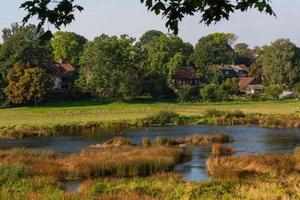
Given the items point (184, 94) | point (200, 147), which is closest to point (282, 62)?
point (184, 94)

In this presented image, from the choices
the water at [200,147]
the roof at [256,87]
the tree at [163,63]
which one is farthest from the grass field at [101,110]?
the roof at [256,87]

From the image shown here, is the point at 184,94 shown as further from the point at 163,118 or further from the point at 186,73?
the point at 186,73

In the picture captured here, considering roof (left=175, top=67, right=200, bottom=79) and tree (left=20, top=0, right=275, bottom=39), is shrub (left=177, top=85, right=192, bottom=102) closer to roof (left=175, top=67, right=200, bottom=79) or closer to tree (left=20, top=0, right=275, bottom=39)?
roof (left=175, top=67, right=200, bottom=79)

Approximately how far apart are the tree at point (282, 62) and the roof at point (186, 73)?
16709 mm

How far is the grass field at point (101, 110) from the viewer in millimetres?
71562

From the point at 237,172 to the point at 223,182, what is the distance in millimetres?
3590

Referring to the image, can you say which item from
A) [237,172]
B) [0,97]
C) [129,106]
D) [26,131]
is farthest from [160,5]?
[0,97]

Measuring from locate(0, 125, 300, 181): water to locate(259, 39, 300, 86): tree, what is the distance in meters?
59.4

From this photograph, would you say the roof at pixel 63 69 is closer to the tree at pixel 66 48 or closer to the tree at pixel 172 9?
the tree at pixel 66 48

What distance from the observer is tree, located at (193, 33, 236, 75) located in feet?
443

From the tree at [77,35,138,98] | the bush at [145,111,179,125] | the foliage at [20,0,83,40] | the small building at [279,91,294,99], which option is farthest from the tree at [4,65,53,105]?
the foliage at [20,0,83,40]

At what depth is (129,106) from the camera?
8881 cm

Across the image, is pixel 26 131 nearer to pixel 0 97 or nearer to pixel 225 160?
pixel 225 160

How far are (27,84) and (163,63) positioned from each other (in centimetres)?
3730
